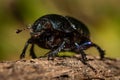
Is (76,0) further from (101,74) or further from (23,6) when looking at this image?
(101,74)

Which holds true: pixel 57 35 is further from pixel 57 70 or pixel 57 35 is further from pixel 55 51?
pixel 57 70

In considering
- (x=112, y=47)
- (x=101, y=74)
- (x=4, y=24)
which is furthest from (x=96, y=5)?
(x=101, y=74)

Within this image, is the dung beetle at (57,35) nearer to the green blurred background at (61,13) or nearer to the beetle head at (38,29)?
the beetle head at (38,29)

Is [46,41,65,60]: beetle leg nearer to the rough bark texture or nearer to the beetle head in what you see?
the rough bark texture

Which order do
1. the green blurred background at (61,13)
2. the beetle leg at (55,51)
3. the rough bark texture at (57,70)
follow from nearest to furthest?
the rough bark texture at (57,70)
the beetle leg at (55,51)
the green blurred background at (61,13)

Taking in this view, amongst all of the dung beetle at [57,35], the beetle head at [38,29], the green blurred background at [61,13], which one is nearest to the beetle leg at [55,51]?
the dung beetle at [57,35]

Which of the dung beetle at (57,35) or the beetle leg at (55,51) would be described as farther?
the dung beetle at (57,35)

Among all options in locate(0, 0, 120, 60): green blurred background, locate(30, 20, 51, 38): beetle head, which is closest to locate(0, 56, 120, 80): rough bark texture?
locate(30, 20, 51, 38): beetle head

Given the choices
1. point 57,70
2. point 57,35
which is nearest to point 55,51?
point 57,35
